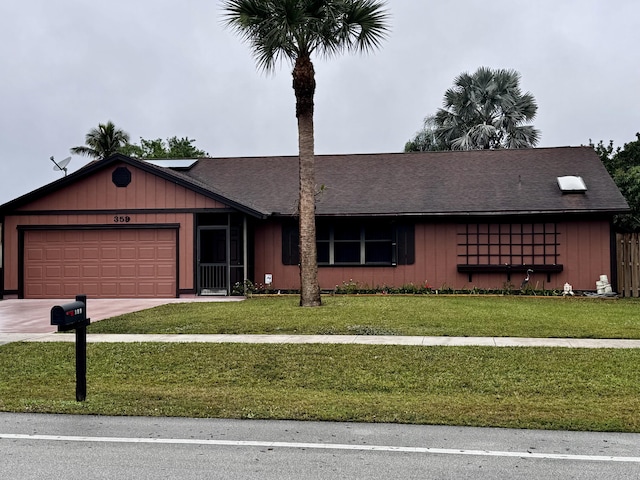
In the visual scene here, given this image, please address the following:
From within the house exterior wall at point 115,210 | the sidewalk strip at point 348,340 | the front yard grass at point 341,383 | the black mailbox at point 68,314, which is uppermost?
the house exterior wall at point 115,210

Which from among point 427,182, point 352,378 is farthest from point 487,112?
point 352,378

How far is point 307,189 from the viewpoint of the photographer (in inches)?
693

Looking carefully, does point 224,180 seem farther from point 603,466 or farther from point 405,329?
point 603,466

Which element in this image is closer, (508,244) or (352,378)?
(352,378)

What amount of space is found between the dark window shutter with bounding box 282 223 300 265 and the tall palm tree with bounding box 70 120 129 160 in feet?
112

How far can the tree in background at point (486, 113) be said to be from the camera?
37.8 meters

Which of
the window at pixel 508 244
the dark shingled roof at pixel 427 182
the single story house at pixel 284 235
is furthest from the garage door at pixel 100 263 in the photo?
the window at pixel 508 244

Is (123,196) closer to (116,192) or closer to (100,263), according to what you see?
(116,192)

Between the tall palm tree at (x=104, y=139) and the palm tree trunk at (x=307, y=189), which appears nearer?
the palm tree trunk at (x=307, y=189)

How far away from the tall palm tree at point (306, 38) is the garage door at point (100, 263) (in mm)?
6199

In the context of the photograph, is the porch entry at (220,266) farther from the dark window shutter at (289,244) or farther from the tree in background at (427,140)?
the tree in background at (427,140)

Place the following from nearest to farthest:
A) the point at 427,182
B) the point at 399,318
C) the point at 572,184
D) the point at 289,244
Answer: the point at 399,318, the point at 572,184, the point at 289,244, the point at 427,182

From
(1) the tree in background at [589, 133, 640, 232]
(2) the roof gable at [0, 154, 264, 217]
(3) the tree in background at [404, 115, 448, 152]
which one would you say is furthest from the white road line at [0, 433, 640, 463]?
(3) the tree in background at [404, 115, 448, 152]

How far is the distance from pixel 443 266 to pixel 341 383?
14483 mm
